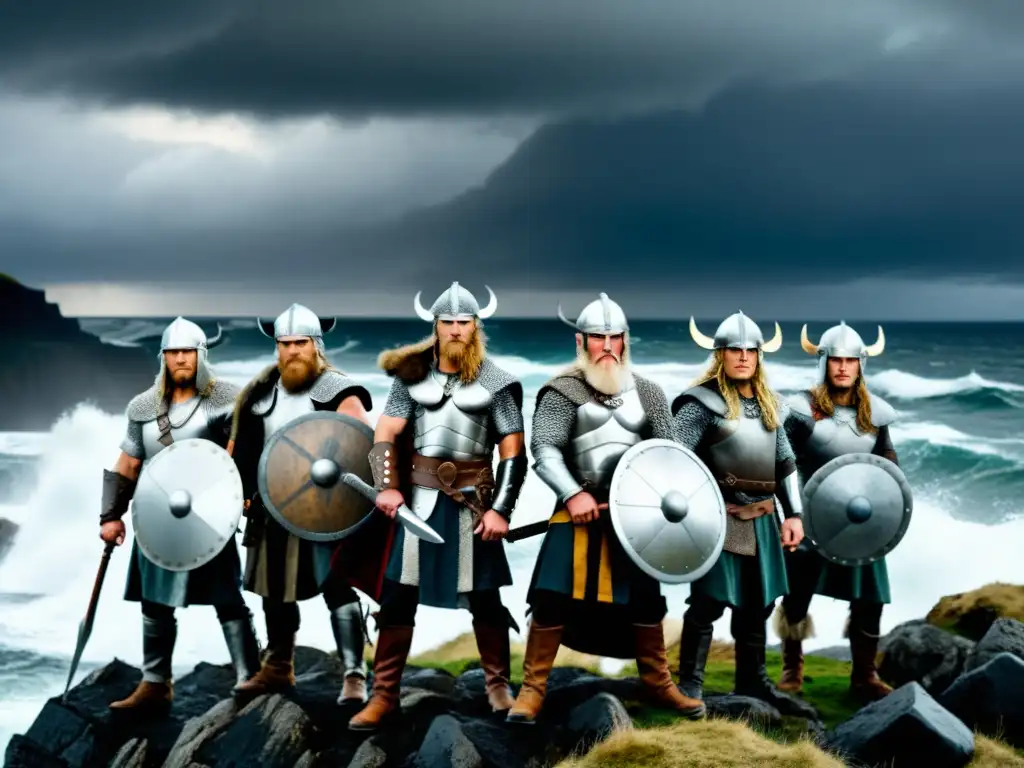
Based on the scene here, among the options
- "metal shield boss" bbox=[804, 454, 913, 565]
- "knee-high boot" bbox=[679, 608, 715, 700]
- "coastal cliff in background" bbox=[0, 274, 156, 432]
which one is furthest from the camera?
"coastal cliff in background" bbox=[0, 274, 156, 432]

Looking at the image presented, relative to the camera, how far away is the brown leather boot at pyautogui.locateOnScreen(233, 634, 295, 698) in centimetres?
766

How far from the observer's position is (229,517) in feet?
23.3

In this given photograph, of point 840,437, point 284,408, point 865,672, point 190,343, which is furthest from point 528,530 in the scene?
point 865,672

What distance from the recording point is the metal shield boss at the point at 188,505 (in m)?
7.11

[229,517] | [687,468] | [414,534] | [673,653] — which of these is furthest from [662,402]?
Result: [673,653]

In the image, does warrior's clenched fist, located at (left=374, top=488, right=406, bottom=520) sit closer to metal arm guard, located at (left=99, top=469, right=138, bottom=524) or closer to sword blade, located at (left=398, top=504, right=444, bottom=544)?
sword blade, located at (left=398, top=504, right=444, bottom=544)

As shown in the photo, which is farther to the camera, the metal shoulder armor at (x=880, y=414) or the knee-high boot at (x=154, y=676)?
the metal shoulder armor at (x=880, y=414)

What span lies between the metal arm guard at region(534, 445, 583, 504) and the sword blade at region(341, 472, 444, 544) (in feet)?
2.25

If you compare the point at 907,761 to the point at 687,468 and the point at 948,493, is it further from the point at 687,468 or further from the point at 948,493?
the point at 948,493

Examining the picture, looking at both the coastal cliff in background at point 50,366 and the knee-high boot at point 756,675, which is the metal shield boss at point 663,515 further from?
the coastal cliff in background at point 50,366

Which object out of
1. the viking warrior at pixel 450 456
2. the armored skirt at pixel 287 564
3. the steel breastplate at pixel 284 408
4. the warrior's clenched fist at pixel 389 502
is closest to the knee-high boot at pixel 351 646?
the armored skirt at pixel 287 564

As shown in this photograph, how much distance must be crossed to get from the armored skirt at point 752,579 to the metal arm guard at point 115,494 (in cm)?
364

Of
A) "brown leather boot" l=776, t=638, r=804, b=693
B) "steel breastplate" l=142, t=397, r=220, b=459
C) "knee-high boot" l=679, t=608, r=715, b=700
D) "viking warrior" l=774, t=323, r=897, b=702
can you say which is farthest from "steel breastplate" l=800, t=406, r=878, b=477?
"steel breastplate" l=142, t=397, r=220, b=459

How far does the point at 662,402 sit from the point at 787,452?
99 centimetres
